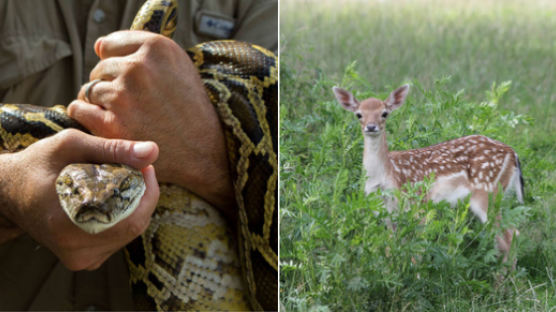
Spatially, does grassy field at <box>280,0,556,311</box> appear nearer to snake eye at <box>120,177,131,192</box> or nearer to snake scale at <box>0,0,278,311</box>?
snake scale at <box>0,0,278,311</box>

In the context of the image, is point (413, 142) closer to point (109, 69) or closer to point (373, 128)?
point (373, 128)

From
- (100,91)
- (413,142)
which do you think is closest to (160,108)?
(100,91)

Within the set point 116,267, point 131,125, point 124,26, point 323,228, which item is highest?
point 124,26

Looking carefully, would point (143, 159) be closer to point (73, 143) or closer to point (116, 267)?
point (73, 143)

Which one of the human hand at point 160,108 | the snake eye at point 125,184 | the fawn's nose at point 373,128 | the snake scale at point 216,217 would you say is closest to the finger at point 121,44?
the human hand at point 160,108

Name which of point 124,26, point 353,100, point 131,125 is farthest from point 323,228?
point 124,26

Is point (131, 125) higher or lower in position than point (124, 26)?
lower

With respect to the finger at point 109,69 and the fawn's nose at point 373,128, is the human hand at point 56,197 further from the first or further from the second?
the fawn's nose at point 373,128
